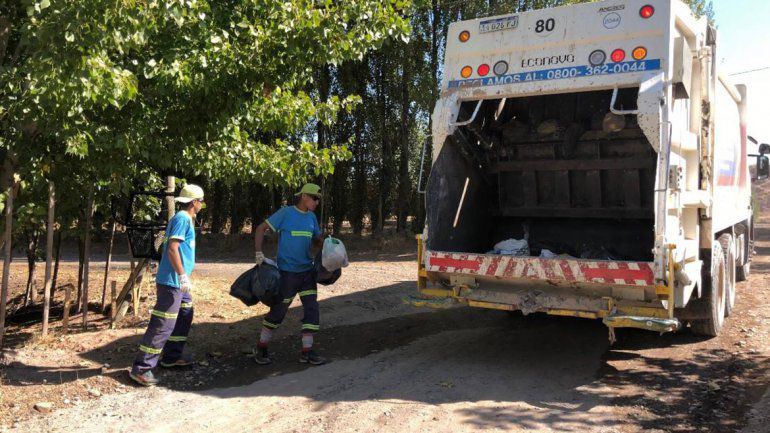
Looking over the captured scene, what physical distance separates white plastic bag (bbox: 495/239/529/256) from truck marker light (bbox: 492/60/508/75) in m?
1.77

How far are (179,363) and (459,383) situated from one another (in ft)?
8.04

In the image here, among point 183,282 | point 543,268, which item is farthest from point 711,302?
point 183,282

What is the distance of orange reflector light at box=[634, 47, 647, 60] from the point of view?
202 inches

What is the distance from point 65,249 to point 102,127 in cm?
1639

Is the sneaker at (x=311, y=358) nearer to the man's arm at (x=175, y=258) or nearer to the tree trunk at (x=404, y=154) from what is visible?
the man's arm at (x=175, y=258)

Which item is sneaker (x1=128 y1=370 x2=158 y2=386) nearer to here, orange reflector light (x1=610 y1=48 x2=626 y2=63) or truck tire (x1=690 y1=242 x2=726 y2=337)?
orange reflector light (x1=610 y1=48 x2=626 y2=63)

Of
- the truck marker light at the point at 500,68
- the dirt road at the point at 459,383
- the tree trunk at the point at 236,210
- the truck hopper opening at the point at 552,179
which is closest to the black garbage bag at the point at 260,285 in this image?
the dirt road at the point at 459,383

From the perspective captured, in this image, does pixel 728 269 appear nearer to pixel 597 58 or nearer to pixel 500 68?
pixel 597 58

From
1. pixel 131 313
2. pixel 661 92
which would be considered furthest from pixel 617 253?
pixel 131 313

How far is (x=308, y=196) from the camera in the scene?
5832mm

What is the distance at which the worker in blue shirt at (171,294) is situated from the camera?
5.01 metres

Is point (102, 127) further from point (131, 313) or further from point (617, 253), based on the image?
point (617, 253)

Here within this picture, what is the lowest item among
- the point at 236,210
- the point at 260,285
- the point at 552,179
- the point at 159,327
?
the point at 159,327

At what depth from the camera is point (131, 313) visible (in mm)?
7449
